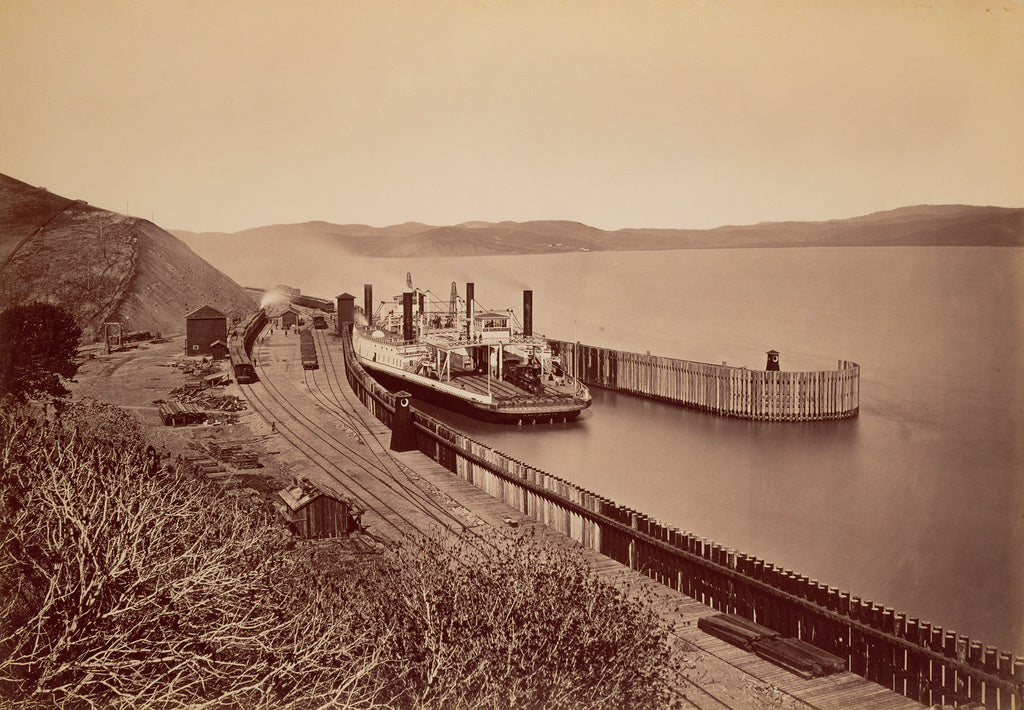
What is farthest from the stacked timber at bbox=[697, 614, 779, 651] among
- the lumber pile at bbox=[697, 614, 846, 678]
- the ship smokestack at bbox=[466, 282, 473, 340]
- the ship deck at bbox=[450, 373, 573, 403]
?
the ship smokestack at bbox=[466, 282, 473, 340]

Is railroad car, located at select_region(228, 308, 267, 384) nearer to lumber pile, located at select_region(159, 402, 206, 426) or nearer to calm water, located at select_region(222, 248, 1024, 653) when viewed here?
calm water, located at select_region(222, 248, 1024, 653)

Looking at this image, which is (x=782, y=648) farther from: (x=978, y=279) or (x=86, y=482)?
(x=978, y=279)

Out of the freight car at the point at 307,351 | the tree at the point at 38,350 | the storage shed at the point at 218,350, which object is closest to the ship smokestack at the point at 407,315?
the freight car at the point at 307,351

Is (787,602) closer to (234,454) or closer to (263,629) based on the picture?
(263,629)

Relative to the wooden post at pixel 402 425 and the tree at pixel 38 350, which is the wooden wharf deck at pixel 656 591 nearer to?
the wooden post at pixel 402 425

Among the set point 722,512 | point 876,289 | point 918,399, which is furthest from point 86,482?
point 876,289

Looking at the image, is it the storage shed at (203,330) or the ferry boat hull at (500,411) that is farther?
the ferry boat hull at (500,411)
